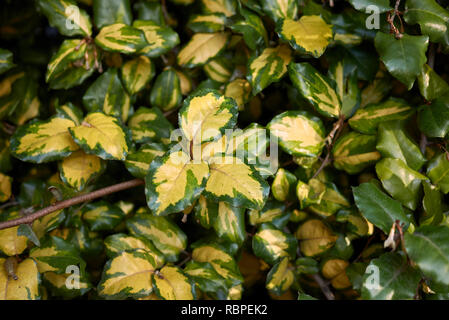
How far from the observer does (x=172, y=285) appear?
0.80m

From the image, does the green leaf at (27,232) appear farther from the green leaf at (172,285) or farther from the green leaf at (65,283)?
the green leaf at (172,285)

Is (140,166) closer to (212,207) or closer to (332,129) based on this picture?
(212,207)

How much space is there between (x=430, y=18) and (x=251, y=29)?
37 cm

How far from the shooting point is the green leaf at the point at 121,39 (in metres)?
0.88

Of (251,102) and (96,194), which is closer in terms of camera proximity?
(96,194)

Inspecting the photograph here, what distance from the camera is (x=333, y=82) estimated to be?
0.90 m

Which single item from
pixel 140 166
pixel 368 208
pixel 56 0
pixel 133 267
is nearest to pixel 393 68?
pixel 368 208

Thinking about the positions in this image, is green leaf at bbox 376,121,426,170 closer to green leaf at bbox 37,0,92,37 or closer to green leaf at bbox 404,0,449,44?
Answer: green leaf at bbox 404,0,449,44

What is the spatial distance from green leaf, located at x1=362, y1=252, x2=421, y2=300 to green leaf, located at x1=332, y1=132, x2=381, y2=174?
0.22m

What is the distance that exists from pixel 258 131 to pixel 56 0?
1.91ft

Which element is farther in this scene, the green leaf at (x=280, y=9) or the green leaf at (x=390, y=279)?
the green leaf at (x=280, y=9)

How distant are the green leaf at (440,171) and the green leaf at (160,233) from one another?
1.88 ft

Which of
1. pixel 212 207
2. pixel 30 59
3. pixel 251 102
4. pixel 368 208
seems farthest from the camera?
pixel 30 59

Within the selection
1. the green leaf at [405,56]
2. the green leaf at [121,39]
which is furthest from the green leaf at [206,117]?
the green leaf at [405,56]
